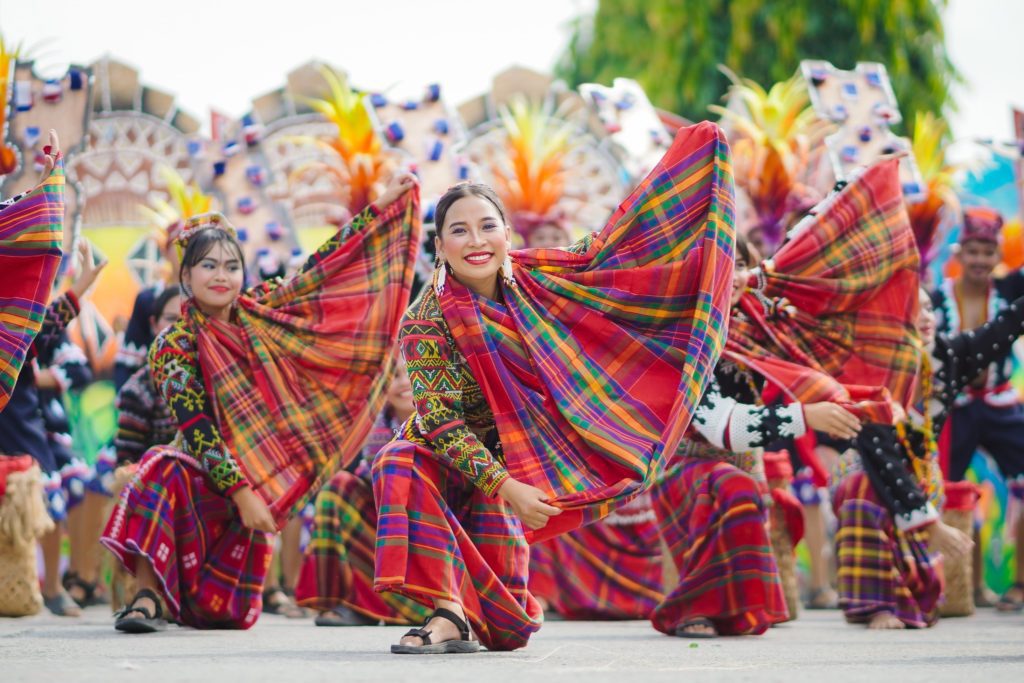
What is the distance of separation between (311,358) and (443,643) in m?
1.90

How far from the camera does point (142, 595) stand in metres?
5.82

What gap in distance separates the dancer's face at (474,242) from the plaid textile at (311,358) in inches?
51.4

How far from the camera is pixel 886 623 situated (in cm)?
646

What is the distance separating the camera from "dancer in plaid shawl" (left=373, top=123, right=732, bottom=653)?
461 cm

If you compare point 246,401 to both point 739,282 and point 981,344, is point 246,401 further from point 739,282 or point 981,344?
point 981,344

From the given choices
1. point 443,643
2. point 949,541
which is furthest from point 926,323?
point 443,643

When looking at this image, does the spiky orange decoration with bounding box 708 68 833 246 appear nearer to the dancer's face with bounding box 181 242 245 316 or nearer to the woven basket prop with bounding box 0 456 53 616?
the dancer's face with bounding box 181 242 245 316

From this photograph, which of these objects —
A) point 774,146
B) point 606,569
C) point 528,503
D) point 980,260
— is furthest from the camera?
point 774,146

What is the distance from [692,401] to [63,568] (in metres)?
5.74

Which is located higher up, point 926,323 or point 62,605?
point 926,323

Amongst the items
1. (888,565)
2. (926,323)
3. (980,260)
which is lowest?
(888,565)

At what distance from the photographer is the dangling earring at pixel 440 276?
4.89 m

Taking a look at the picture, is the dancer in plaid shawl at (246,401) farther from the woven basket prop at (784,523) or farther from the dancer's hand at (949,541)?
the dancer's hand at (949,541)

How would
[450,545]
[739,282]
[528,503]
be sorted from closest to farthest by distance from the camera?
[528,503] → [450,545] → [739,282]
